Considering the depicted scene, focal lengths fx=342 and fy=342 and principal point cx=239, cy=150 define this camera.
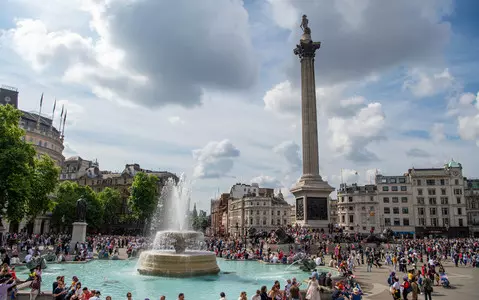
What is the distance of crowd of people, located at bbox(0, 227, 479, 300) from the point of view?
1260 cm

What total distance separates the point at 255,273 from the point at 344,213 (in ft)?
235

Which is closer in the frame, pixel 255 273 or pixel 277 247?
pixel 255 273

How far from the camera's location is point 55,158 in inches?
2768

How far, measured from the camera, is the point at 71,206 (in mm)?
67062

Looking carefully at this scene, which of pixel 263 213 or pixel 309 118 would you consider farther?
pixel 263 213

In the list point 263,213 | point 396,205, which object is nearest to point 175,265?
point 396,205

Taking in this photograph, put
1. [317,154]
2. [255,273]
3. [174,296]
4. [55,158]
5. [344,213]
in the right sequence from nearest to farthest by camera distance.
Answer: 1. [174,296]
2. [255,273]
3. [317,154]
4. [55,158]
5. [344,213]

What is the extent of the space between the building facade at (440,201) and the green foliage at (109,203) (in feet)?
238

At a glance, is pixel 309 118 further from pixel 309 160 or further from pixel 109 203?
pixel 109 203

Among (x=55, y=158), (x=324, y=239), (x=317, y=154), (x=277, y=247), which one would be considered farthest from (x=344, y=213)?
(x=55, y=158)

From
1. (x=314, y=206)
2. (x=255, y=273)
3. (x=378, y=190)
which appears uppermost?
(x=378, y=190)

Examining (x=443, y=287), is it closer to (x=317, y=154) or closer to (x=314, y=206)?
(x=314, y=206)

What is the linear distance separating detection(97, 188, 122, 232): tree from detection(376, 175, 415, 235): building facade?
214 ft

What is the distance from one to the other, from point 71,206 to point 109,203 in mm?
14785
